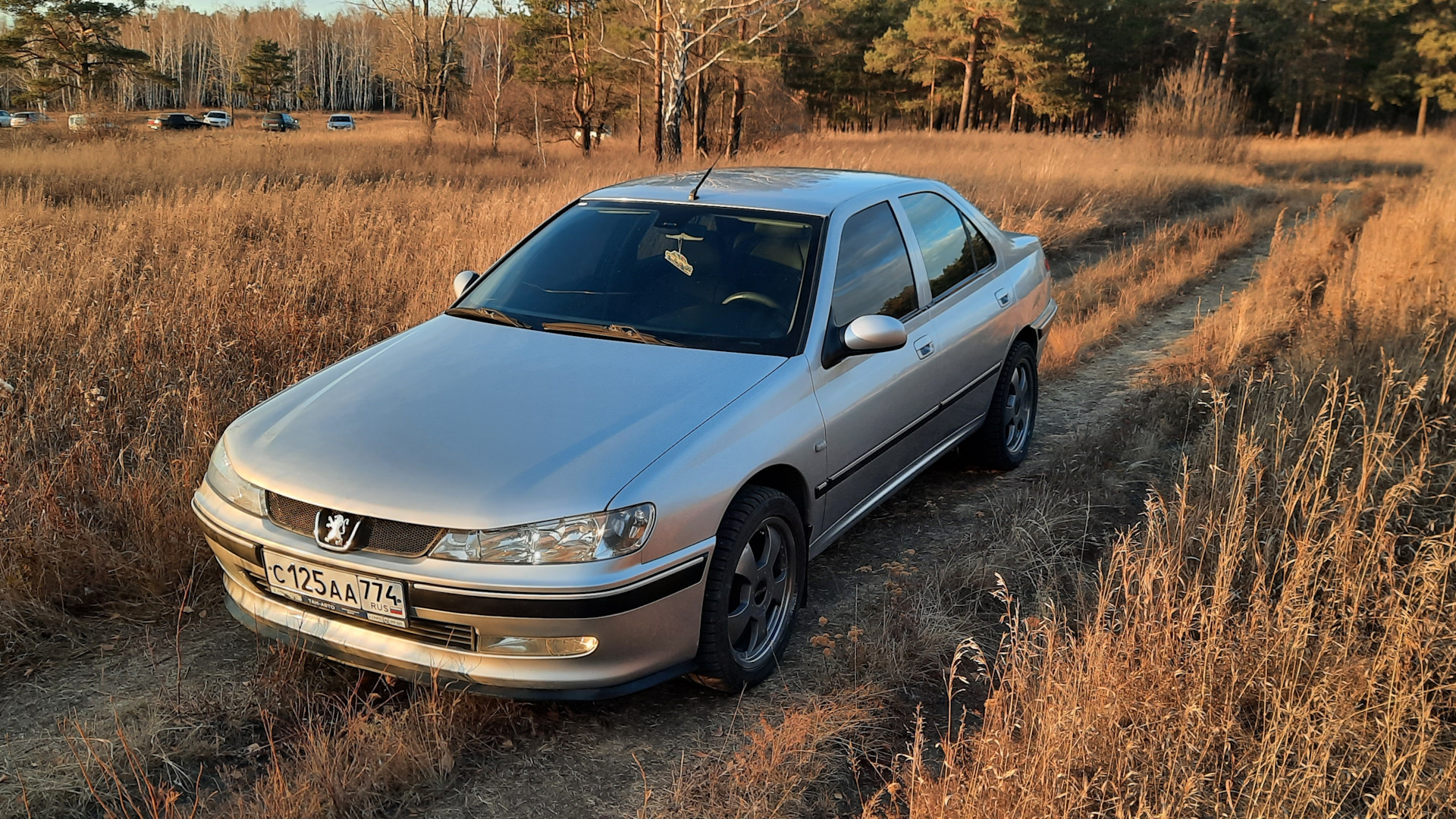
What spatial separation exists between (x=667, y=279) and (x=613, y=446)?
48.7 inches

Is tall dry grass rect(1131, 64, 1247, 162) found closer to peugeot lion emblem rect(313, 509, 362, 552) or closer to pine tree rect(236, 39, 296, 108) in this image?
peugeot lion emblem rect(313, 509, 362, 552)

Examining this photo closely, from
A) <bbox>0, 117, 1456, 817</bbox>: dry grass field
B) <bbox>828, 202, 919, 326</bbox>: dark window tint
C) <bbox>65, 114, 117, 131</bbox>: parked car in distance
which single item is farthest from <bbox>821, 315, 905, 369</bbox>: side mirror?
<bbox>65, 114, 117, 131</bbox>: parked car in distance

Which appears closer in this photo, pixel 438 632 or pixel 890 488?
pixel 438 632

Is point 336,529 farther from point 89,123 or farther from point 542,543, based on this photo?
point 89,123

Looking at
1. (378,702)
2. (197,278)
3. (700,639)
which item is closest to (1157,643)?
(700,639)

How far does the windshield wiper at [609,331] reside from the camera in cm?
364

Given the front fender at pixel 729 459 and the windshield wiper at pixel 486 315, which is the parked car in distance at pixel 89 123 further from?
the front fender at pixel 729 459

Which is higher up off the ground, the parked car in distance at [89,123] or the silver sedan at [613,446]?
the parked car in distance at [89,123]

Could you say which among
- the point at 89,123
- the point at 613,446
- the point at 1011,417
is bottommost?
the point at 1011,417

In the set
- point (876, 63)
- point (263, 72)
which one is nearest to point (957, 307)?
point (876, 63)

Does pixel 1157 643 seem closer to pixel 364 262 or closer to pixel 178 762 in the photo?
pixel 178 762

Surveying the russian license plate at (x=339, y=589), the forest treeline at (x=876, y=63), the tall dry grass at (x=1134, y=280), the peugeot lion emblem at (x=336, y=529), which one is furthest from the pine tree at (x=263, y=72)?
the peugeot lion emblem at (x=336, y=529)

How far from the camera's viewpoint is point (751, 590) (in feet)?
10.5

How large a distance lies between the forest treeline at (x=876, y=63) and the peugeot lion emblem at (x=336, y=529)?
73.1 feet
